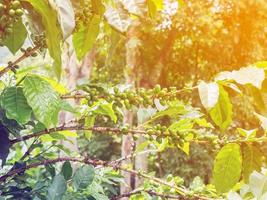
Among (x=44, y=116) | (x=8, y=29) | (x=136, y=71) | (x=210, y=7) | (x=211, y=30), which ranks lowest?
(x=44, y=116)

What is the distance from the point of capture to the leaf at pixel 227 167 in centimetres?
93

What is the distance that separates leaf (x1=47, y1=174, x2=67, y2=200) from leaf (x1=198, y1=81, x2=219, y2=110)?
0.39 m

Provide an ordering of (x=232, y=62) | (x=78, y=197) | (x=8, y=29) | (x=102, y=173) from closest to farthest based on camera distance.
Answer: (x=8, y=29)
(x=78, y=197)
(x=102, y=173)
(x=232, y=62)

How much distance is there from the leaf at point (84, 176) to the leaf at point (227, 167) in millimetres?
294

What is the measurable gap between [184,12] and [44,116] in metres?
7.86

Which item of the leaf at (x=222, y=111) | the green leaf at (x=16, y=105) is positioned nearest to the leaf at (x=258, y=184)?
the leaf at (x=222, y=111)

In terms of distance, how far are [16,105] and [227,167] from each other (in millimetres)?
434

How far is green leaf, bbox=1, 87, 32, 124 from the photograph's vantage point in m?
0.87

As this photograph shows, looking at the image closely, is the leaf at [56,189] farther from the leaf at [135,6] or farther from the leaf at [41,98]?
the leaf at [135,6]

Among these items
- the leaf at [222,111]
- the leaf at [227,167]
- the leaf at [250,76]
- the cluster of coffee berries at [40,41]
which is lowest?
the leaf at [227,167]

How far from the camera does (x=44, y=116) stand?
836mm

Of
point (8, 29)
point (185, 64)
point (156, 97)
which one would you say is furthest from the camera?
point (185, 64)

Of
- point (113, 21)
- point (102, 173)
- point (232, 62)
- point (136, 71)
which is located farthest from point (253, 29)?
point (113, 21)

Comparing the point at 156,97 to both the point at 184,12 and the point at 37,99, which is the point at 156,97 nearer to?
the point at 37,99
